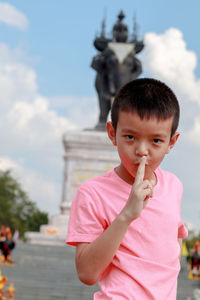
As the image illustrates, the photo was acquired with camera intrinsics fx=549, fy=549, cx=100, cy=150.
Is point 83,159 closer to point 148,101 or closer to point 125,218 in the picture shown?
point 148,101

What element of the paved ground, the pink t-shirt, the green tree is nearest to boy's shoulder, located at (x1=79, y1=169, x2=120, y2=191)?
the pink t-shirt

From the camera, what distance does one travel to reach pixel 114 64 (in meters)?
19.7

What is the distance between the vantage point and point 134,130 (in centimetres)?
162

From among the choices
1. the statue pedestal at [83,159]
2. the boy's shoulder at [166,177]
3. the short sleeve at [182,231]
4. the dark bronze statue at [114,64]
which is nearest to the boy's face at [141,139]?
the boy's shoulder at [166,177]

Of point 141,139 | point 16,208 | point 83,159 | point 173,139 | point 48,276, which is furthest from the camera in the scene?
point 16,208

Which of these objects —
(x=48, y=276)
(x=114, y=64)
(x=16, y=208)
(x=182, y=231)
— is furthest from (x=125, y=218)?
(x=16, y=208)

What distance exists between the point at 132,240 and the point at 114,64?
18.4m

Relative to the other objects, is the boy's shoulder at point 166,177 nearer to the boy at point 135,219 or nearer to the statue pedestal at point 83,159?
the boy at point 135,219

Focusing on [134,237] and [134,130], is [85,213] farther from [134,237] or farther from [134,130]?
[134,130]

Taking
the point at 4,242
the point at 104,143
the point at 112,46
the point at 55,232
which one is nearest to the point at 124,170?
the point at 4,242

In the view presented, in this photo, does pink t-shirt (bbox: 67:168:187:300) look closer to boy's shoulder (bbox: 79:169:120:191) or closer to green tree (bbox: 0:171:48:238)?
boy's shoulder (bbox: 79:169:120:191)

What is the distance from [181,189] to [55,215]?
15.9m

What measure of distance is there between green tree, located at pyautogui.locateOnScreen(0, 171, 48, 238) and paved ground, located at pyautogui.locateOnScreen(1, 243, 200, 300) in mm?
28523

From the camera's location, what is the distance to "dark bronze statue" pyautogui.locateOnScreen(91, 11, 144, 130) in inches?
779
